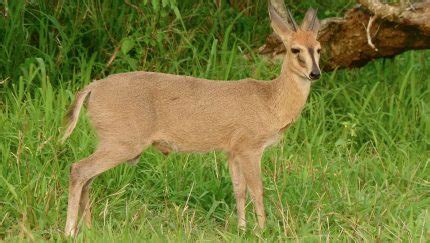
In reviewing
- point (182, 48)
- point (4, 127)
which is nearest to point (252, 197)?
point (4, 127)

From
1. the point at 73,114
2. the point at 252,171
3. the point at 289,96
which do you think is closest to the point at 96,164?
the point at 73,114

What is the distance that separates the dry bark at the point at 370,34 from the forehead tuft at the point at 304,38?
97 cm

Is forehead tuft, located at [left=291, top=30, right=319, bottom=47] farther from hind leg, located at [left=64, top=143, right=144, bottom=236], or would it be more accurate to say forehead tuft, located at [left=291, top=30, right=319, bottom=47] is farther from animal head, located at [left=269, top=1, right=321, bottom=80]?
hind leg, located at [left=64, top=143, right=144, bottom=236]

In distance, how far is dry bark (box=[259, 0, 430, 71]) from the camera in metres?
7.27

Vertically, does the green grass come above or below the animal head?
below

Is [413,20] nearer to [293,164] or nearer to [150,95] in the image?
[293,164]

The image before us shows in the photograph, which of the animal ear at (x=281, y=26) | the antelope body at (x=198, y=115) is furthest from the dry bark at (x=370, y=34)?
the antelope body at (x=198, y=115)

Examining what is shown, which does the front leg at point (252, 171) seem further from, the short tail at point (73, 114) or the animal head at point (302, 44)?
the short tail at point (73, 114)

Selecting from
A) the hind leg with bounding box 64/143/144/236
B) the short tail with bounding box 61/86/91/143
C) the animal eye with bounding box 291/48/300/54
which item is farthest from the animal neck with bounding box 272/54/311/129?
the short tail with bounding box 61/86/91/143

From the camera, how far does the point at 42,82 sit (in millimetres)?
7156

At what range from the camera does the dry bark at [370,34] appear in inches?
286

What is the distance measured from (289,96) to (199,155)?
731 millimetres

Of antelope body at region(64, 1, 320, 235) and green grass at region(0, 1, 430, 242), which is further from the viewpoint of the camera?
antelope body at region(64, 1, 320, 235)

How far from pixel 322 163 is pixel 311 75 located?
2.98 feet
